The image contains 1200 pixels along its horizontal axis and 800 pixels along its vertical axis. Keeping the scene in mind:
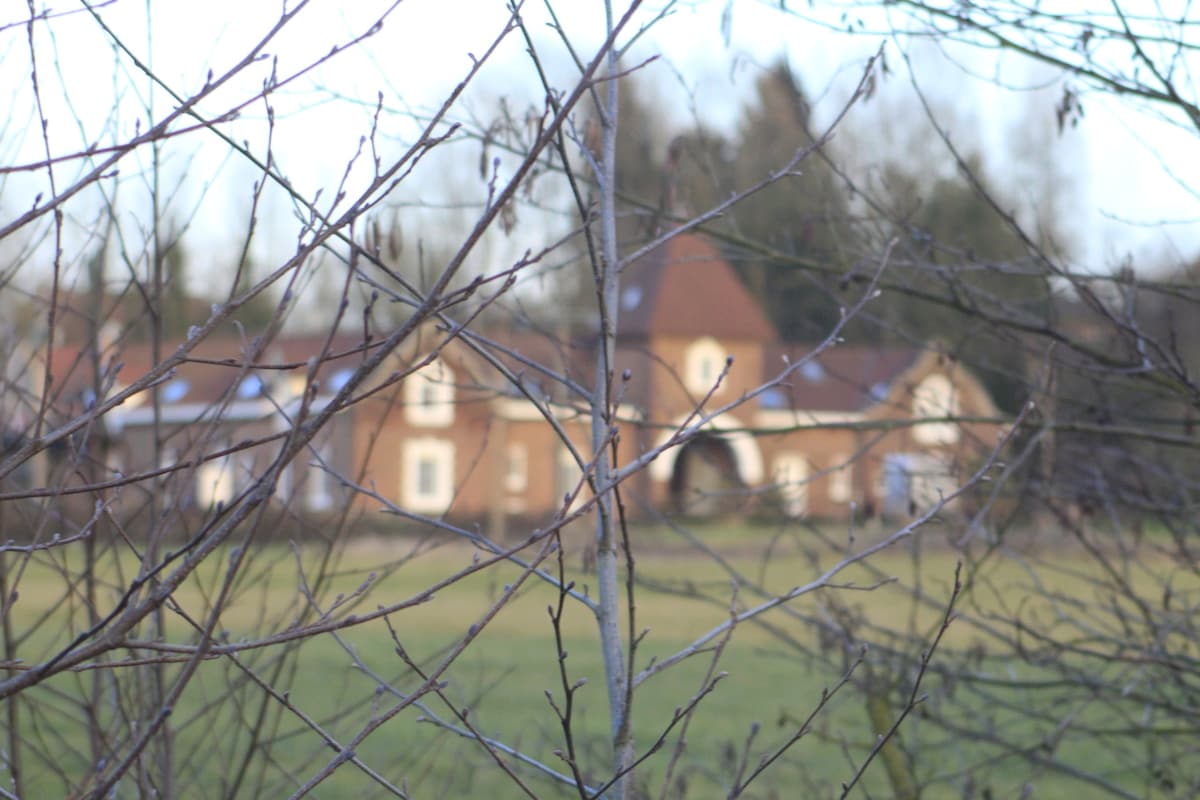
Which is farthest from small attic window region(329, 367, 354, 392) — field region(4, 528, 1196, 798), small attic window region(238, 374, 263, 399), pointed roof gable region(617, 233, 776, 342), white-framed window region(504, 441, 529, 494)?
small attic window region(238, 374, 263, 399)

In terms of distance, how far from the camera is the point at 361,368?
4.34 feet

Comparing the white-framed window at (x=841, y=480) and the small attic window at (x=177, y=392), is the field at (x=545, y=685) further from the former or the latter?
the small attic window at (x=177, y=392)

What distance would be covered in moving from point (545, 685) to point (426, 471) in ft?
75.2

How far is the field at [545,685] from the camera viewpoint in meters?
3.20

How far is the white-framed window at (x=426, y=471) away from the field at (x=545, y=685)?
10.5 metres

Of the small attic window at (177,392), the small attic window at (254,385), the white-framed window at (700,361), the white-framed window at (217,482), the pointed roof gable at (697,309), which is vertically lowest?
the white-framed window at (217,482)

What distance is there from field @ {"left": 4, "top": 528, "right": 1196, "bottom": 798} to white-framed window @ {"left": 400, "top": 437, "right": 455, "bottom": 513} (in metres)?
10.5

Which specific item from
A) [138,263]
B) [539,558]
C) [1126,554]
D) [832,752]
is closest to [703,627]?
[832,752]

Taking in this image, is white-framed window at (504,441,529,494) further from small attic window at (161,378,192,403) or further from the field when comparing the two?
the field

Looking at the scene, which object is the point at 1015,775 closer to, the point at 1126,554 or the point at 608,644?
the point at 1126,554

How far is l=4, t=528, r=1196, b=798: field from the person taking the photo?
3203mm

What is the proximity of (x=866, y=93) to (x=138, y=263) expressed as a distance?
1.72 meters

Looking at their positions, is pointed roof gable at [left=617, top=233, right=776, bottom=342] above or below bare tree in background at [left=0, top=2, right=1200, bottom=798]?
above

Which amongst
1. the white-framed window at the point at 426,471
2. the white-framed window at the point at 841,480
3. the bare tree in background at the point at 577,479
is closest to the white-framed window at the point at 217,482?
the bare tree in background at the point at 577,479
